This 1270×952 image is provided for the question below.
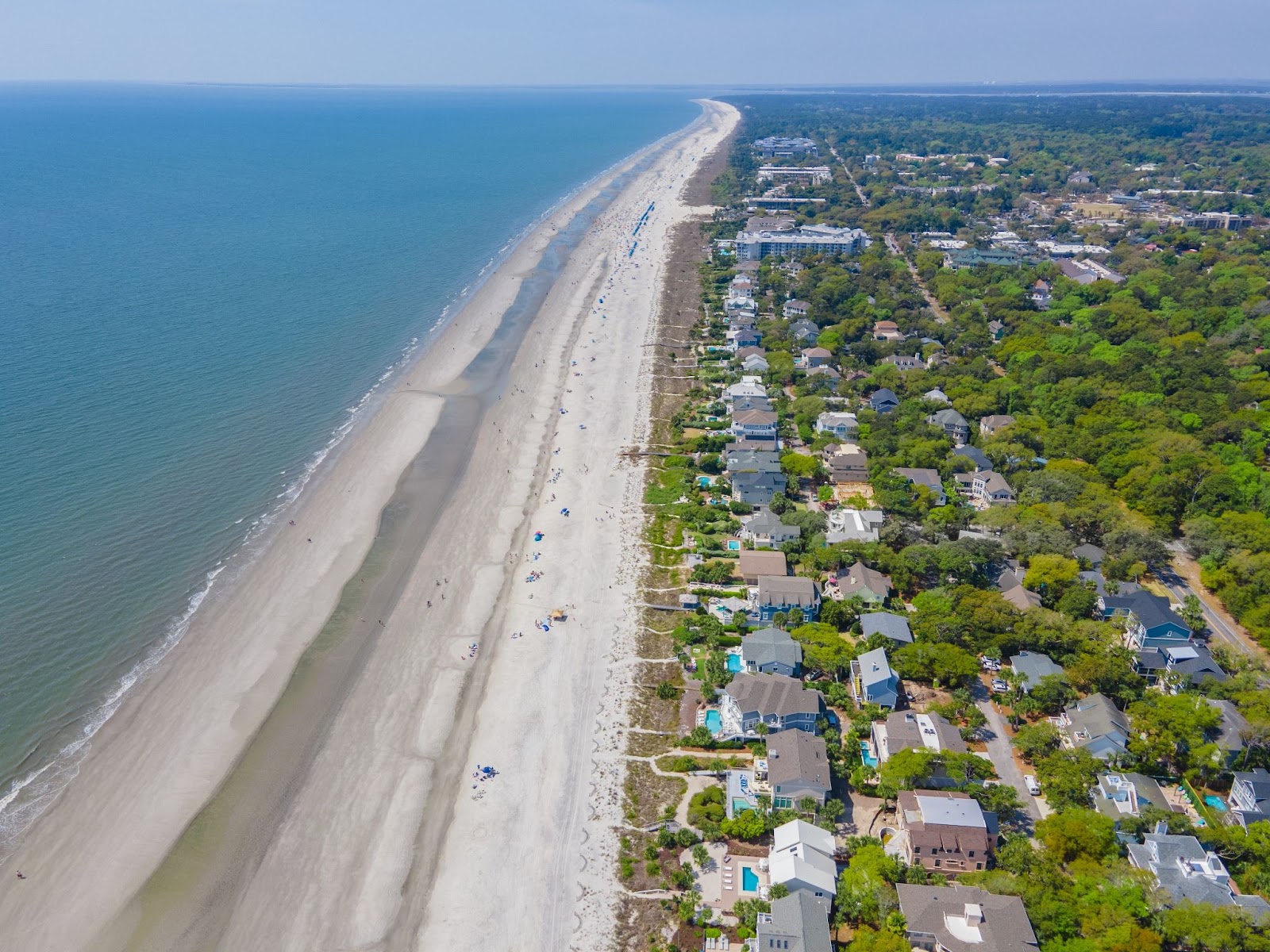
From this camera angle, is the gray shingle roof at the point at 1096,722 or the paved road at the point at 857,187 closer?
the gray shingle roof at the point at 1096,722

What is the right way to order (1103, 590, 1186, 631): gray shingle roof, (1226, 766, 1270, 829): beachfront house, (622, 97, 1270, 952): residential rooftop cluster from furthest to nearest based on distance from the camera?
(1103, 590, 1186, 631): gray shingle roof < (1226, 766, 1270, 829): beachfront house < (622, 97, 1270, 952): residential rooftop cluster

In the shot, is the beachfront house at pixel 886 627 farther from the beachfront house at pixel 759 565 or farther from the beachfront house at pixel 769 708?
the beachfront house at pixel 769 708

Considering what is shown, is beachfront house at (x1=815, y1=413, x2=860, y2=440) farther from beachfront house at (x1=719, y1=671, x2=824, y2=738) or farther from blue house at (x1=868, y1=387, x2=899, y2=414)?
beachfront house at (x1=719, y1=671, x2=824, y2=738)

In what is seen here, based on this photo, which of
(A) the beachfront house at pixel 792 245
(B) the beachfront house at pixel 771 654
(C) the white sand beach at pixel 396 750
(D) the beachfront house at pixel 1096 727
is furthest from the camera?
(A) the beachfront house at pixel 792 245

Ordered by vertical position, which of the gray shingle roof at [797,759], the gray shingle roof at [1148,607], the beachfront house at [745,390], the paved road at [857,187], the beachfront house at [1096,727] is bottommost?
the beachfront house at [1096,727]

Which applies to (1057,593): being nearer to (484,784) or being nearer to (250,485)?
(484,784)

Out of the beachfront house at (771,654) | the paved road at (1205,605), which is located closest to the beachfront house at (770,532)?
the beachfront house at (771,654)

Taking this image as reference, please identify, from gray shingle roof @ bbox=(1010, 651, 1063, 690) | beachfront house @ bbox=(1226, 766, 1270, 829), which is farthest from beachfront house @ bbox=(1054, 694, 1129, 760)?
beachfront house @ bbox=(1226, 766, 1270, 829)
